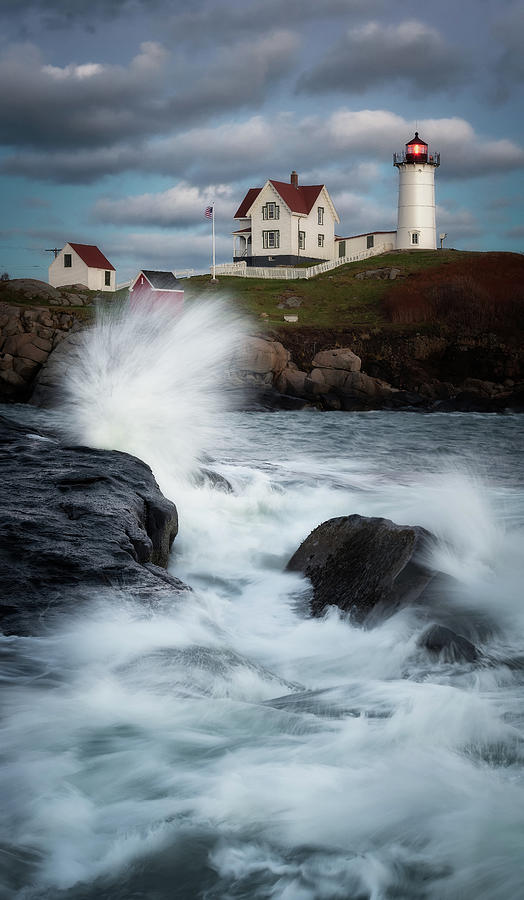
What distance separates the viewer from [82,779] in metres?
3.75

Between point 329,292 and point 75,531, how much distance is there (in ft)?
155

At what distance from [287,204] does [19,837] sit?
6326cm

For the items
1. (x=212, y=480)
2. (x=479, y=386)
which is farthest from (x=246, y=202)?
(x=212, y=480)

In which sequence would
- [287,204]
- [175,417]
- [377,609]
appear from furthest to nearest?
1. [287,204]
2. [175,417]
3. [377,609]

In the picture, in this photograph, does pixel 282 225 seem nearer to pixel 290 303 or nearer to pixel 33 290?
pixel 290 303

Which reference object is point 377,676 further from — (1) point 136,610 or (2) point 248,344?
(2) point 248,344

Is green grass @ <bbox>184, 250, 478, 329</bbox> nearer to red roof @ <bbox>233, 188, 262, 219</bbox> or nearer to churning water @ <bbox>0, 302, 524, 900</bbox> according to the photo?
red roof @ <bbox>233, 188, 262, 219</bbox>

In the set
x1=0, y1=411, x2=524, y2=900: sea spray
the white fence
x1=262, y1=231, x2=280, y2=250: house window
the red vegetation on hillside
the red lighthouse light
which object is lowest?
x1=0, y1=411, x2=524, y2=900: sea spray

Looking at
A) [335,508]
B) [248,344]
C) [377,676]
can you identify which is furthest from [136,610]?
[248,344]

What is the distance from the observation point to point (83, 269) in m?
60.3

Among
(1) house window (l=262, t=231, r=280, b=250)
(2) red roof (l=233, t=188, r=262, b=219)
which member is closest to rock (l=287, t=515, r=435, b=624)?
(1) house window (l=262, t=231, r=280, b=250)

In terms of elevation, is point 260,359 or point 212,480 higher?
point 260,359

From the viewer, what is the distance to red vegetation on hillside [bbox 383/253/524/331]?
43.1m

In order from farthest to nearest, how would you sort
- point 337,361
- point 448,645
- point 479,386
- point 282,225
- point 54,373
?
point 282,225 < point 479,386 < point 337,361 < point 54,373 < point 448,645
